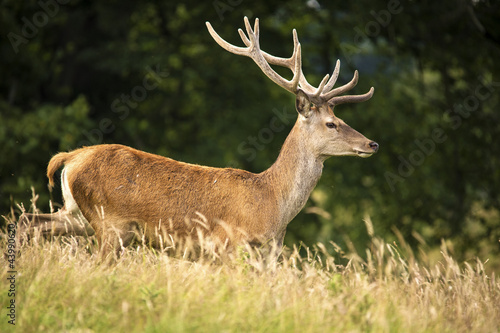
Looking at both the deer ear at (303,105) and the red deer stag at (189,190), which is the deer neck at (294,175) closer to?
the red deer stag at (189,190)

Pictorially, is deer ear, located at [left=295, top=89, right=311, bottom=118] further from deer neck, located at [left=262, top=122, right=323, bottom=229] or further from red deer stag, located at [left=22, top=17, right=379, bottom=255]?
deer neck, located at [left=262, top=122, right=323, bottom=229]

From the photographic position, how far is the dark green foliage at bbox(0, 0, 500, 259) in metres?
14.1

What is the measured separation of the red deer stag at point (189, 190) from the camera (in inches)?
233

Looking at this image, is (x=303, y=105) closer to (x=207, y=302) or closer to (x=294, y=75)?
(x=294, y=75)

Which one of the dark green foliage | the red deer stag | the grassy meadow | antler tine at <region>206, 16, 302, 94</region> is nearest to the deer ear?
the red deer stag

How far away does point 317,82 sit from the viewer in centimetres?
1488

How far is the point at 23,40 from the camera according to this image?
13039 millimetres

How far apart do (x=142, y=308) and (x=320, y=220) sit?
481 inches

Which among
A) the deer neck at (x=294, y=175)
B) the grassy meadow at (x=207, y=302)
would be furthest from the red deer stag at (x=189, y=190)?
the grassy meadow at (x=207, y=302)

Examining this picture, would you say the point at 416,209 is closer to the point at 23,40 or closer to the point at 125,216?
the point at 23,40

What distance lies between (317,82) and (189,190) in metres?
9.16

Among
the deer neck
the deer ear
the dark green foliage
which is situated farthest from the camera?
the dark green foliage

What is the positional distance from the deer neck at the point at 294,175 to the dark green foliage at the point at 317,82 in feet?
24.5

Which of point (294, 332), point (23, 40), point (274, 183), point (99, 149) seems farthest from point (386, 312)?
point (23, 40)
